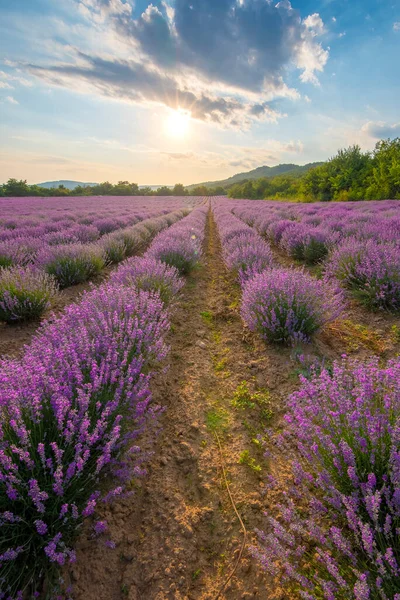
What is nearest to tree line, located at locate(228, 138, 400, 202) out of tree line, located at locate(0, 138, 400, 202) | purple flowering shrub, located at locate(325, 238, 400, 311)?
tree line, located at locate(0, 138, 400, 202)

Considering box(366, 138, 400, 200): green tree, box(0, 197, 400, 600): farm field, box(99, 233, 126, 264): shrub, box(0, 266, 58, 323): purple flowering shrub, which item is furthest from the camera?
box(366, 138, 400, 200): green tree

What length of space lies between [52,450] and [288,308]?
8.19 feet

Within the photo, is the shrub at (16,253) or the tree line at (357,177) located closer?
the shrub at (16,253)

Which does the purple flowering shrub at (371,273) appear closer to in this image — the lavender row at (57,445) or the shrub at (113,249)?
the lavender row at (57,445)

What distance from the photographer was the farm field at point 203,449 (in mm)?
1306

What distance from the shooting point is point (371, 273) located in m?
4.14


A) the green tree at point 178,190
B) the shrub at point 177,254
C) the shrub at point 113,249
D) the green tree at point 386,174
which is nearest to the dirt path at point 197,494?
the shrub at point 177,254

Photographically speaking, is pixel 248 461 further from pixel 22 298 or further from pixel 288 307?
pixel 22 298

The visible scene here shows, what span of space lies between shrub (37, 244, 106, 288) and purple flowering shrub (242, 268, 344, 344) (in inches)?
139

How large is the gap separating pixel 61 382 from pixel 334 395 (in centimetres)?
160

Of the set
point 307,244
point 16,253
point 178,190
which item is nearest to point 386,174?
point 307,244

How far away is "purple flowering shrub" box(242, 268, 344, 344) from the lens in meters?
3.16

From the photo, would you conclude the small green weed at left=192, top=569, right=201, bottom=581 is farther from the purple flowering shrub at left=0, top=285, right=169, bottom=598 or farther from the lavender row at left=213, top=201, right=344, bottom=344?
the lavender row at left=213, top=201, right=344, bottom=344

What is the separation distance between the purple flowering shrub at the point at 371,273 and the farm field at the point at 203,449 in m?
0.05
